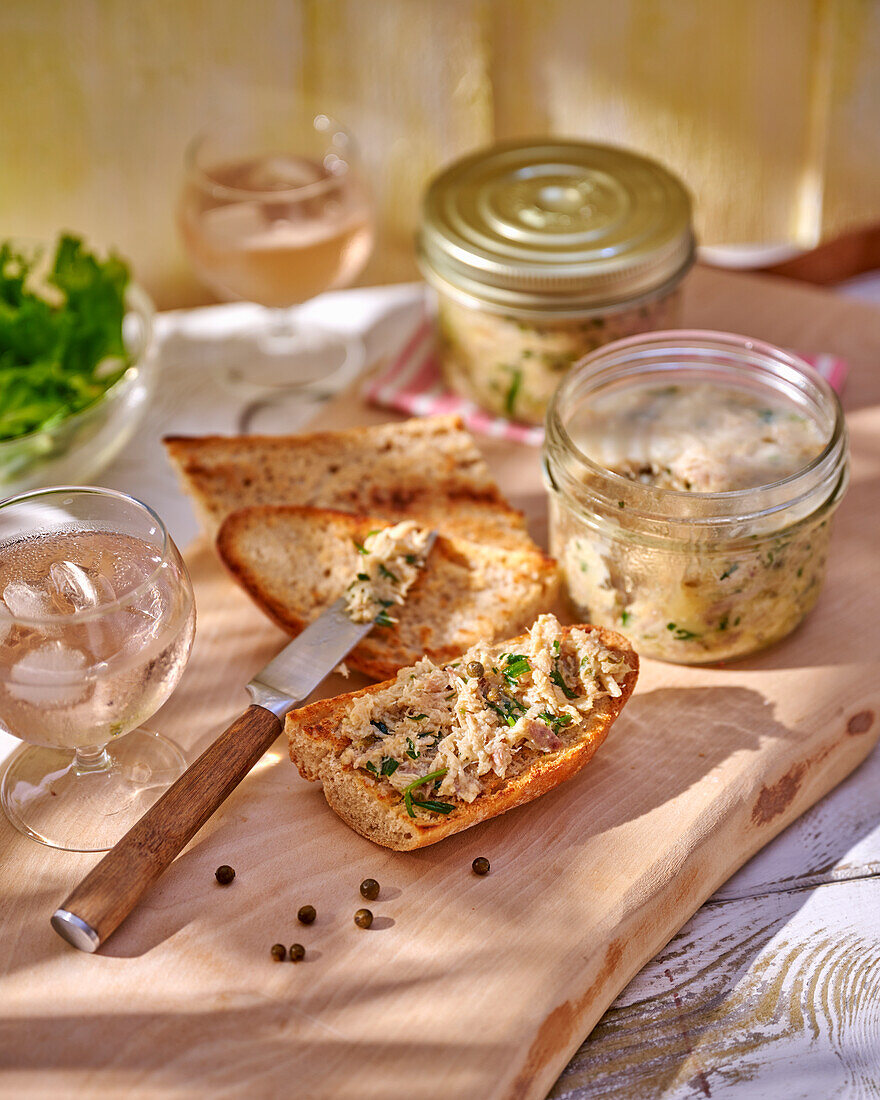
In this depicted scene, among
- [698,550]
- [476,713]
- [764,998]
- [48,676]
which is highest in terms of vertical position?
[48,676]

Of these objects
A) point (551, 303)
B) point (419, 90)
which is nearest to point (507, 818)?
point (551, 303)

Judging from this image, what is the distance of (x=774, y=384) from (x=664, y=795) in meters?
1.14

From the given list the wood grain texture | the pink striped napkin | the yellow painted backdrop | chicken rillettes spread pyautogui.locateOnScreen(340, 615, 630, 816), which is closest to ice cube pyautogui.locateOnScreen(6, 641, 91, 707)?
chicken rillettes spread pyautogui.locateOnScreen(340, 615, 630, 816)

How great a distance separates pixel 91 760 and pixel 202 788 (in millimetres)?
329

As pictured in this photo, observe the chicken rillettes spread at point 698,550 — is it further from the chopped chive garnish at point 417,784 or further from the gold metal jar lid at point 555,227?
the chopped chive garnish at point 417,784

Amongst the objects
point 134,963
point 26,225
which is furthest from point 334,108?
point 134,963

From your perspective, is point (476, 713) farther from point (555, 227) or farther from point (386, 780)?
point (555, 227)

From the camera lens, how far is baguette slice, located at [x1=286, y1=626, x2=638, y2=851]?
2.35 m

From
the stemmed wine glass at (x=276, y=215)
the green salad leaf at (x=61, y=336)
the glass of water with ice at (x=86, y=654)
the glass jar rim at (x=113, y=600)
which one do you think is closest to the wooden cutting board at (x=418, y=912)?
the glass of water with ice at (x=86, y=654)

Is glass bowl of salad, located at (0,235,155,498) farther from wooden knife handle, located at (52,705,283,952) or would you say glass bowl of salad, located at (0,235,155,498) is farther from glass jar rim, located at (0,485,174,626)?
wooden knife handle, located at (52,705,283,952)

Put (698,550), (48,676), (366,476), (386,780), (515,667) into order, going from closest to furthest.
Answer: (48,676) → (386,780) → (515,667) → (698,550) → (366,476)

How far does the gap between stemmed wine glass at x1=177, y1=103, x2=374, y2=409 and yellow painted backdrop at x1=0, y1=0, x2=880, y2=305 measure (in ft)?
1.20

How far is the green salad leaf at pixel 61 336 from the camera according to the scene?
3.33 metres

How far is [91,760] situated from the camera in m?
2.59
